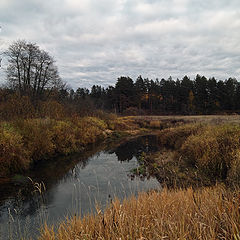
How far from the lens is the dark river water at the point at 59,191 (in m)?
4.79

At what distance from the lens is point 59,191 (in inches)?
278

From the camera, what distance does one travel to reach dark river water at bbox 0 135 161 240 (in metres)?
4.79

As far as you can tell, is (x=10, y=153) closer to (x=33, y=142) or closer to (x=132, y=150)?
(x=33, y=142)

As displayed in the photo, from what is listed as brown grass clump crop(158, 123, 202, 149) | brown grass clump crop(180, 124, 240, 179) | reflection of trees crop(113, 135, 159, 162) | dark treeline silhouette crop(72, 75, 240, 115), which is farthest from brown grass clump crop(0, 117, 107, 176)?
dark treeline silhouette crop(72, 75, 240, 115)

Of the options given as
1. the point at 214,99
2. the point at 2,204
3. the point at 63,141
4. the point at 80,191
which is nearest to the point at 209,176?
the point at 80,191

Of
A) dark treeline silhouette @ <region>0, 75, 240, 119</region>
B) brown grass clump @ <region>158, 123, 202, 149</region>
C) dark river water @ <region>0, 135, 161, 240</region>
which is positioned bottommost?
dark river water @ <region>0, 135, 161, 240</region>

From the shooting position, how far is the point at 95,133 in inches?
782

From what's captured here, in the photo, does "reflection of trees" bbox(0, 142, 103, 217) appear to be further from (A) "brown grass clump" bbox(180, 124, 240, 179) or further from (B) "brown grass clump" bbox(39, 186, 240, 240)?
(A) "brown grass clump" bbox(180, 124, 240, 179)

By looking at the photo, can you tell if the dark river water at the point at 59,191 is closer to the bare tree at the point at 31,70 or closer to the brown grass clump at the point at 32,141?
the brown grass clump at the point at 32,141

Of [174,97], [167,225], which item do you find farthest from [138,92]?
[167,225]

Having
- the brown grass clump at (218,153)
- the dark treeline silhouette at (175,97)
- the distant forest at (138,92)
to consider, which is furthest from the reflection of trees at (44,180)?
the dark treeline silhouette at (175,97)

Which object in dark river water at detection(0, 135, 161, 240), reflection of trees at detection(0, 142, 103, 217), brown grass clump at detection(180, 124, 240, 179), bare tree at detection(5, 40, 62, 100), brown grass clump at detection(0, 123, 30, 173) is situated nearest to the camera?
dark river water at detection(0, 135, 161, 240)

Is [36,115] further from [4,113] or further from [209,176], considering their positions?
[209,176]

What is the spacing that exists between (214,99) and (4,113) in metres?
58.8
